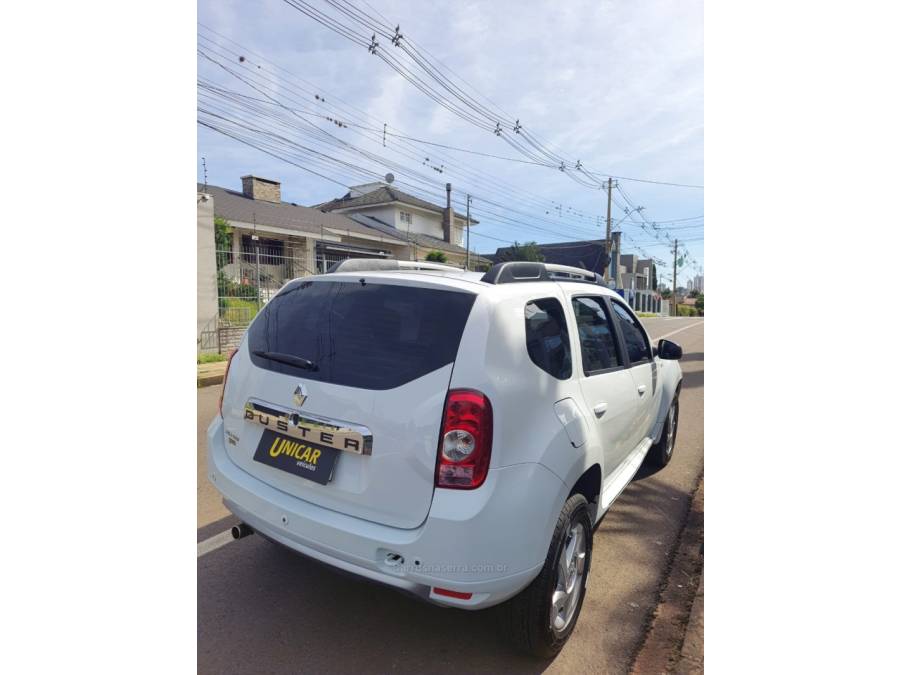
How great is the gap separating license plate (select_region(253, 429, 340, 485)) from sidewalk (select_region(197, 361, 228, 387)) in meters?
6.40

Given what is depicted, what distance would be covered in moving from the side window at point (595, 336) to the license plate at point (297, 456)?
1.41 m

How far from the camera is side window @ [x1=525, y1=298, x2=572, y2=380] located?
7.89 ft

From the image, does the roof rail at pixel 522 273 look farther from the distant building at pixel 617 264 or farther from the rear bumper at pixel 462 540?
the distant building at pixel 617 264

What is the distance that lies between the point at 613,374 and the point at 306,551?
6.50 ft

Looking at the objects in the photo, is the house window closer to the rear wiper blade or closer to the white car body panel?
the rear wiper blade

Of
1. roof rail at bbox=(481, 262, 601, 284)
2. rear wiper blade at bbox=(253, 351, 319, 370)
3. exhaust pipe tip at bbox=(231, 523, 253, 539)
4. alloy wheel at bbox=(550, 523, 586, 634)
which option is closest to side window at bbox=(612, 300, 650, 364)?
roof rail at bbox=(481, 262, 601, 284)

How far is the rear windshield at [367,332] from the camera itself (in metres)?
2.20

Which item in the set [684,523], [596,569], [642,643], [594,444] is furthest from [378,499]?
[684,523]

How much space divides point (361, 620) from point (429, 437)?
121 cm

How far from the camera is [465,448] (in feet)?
6.71

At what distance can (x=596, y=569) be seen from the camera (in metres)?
3.23

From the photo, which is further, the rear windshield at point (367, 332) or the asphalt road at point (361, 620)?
the asphalt road at point (361, 620)

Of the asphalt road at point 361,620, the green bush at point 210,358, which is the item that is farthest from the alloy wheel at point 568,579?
the green bush at point 210,358

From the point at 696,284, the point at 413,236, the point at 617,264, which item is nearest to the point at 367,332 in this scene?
the point at 413,236
